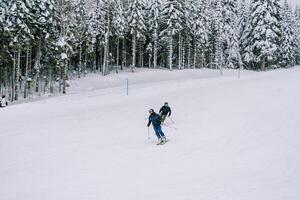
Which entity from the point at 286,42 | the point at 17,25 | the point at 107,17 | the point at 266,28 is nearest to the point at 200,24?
the point at 266,28

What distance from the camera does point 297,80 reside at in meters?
30.6

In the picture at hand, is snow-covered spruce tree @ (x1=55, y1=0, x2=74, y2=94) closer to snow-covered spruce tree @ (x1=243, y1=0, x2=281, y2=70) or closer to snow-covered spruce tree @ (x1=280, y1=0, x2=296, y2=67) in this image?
snow-covered spruce tree @ (x1=243, y1=0, x2=281, y2=70)

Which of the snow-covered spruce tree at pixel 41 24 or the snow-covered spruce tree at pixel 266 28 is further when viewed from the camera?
the snow-covered spruce tree at pixel 266 28

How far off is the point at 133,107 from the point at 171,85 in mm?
11209

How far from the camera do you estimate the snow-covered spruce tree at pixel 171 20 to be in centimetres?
5659

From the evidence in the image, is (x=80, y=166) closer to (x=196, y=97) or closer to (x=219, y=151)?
(x=219, y=151)

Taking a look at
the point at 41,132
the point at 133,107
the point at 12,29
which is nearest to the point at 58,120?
the point at 41,132

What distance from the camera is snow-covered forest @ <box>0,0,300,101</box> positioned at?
129 feet

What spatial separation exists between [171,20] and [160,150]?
44412 millimetres

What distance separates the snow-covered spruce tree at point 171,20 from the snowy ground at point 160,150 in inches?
1174

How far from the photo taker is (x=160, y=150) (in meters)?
15.4

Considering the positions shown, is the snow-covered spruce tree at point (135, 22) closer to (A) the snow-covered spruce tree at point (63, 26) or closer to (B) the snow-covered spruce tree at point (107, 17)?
(B) the snow-covered spruce tree at point (107, 17)

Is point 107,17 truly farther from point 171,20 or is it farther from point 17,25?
point 17,25

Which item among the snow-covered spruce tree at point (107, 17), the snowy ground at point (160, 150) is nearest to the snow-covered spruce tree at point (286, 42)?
the snow-covered spruce tree at point (107, 17)
